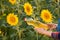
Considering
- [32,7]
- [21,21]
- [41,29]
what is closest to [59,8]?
[32,7]

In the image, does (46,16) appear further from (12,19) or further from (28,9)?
(12,19)

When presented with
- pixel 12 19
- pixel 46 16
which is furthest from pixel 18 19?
pixel 46 16

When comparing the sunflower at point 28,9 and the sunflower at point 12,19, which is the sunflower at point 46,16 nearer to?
the sunflower at point 28,9

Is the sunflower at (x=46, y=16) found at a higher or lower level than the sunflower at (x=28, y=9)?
lower

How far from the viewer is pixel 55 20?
2.37 meters

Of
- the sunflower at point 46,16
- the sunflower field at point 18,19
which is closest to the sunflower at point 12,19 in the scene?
the sunflower field at point 18,19

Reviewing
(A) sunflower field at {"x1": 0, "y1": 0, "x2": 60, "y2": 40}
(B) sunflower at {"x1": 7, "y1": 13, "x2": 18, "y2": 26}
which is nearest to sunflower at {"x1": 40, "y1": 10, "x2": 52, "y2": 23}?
(A) sunflower field at {"x1": 0, "y1": 0, "x2": 60, "y2": 40}

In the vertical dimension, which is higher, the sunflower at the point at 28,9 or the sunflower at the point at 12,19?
the sunflower at the point at 28,9

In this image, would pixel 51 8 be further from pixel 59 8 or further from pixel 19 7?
pixel 19 7

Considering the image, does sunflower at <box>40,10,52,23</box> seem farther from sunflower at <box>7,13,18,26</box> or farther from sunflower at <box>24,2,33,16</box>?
sunflower at <box>7,13,18,26</box>

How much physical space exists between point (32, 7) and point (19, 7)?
0.49ft

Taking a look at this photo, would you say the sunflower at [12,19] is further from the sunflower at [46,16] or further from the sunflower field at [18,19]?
the sunflower at [46,16]

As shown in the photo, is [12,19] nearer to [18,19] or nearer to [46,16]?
[18,19]

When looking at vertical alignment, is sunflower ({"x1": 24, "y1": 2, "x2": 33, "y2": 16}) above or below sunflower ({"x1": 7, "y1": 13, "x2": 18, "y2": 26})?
above
